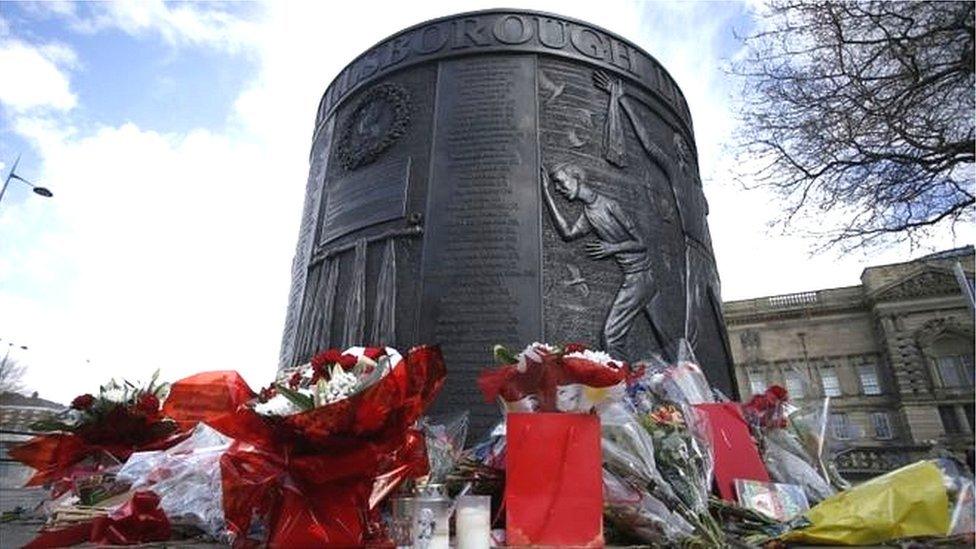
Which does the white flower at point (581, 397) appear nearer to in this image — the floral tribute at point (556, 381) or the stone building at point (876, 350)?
the floral tribute at point (556, 381)

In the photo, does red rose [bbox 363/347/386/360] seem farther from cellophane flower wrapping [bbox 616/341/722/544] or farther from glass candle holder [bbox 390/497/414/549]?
cellophane flower wrapping [bbox 616/341/722/544]

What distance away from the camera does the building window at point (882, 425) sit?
35031 mm

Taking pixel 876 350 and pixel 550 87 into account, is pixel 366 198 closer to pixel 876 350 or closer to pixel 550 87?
pixel 550 87

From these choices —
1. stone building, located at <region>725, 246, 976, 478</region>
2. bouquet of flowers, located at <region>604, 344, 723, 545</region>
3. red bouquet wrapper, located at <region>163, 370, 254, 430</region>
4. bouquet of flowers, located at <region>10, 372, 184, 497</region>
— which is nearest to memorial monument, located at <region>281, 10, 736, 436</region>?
bouquet of flowers, located at <region>604, 344, 723, 545</region>

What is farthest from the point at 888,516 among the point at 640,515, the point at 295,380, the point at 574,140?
the point at 574,140

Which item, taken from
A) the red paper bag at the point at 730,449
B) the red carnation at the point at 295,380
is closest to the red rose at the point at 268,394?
the red carnation at the point at 295,380

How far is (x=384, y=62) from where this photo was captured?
20.4 feet

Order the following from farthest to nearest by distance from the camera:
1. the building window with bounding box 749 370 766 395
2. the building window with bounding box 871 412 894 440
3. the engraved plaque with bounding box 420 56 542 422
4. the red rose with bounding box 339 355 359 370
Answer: the building window with bounding box 749 370 766 395, the building window with bounding box 871 412 894 440, the engraved plaque with bounding box 420 56 542 422, the red rose with bounding box 339 355 359 370

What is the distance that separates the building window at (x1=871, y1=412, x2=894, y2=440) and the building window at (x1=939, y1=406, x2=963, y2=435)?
284cm

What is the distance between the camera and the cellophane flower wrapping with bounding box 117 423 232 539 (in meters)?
2.75

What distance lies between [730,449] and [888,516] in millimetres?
1035

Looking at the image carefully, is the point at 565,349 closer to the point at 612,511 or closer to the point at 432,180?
the point at 612,511

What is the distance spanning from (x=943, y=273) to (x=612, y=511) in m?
42.4

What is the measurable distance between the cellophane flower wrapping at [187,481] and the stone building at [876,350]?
36.5 m
